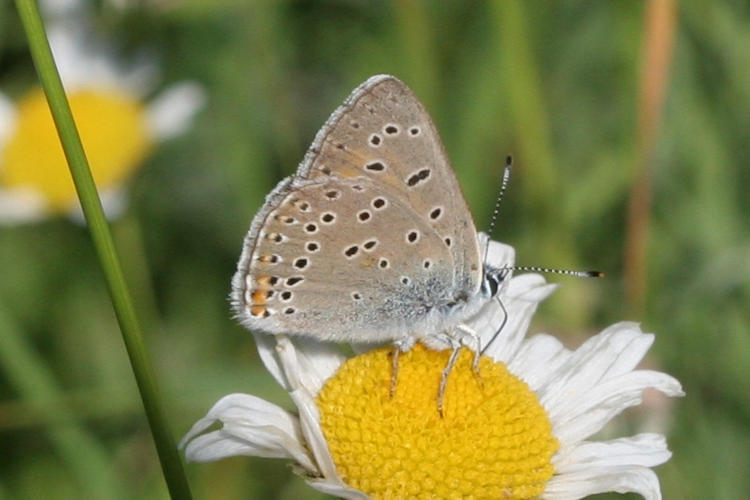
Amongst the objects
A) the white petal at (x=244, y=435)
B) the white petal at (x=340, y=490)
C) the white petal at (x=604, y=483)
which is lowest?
the white petal at (x=604, y=483)

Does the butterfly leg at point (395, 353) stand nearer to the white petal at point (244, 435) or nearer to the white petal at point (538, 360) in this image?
the white petal at point (244, 435)

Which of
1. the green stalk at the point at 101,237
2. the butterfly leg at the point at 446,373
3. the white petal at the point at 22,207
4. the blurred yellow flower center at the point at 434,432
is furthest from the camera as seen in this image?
the white petal at the point at 22,207

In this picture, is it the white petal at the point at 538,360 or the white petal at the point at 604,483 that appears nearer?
the white petal at the point at 604,483

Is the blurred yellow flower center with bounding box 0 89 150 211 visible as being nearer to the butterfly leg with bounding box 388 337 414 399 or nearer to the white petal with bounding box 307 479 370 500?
the butterfly leg with bounding box 388 337 414 399

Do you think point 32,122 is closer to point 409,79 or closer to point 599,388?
point 409,79

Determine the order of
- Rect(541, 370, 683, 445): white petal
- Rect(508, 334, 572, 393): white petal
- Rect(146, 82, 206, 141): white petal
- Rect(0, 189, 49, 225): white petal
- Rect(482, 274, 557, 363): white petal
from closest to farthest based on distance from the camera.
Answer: Rect(541, 370, 683, 445): white petal → Rect(508, 334, 572, 393): white petal → Rect(482, 274, 557, 363): white petal → Rect(0, 189, 49, 225): white petal → Rect(146, 82, 206, 141): white petal

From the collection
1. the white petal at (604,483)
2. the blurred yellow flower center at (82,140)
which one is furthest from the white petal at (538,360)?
the blurred yellow flower center at (82,140)

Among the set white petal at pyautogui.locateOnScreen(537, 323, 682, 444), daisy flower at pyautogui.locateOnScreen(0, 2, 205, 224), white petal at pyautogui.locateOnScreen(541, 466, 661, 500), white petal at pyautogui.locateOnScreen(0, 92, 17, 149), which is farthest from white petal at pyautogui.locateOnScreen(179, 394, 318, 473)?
white petal at pyautogui.locateOnScreen(0, 92, 17, 149)
